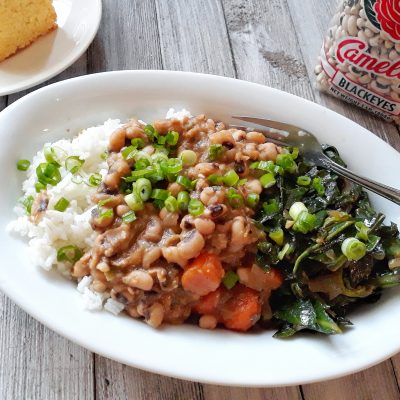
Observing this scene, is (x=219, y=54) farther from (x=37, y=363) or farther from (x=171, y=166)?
(x=37, y=363)

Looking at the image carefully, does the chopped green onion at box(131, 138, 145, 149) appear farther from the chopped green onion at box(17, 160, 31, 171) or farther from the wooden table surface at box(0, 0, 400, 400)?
the wooden table surface at box(0, 0, 400, 400)

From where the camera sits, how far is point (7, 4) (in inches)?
126

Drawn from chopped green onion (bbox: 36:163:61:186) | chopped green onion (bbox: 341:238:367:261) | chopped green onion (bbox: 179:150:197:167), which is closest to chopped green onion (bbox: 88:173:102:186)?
chopped green onion (bbox: 36:163:61:186)

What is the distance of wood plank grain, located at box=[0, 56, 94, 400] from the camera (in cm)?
230

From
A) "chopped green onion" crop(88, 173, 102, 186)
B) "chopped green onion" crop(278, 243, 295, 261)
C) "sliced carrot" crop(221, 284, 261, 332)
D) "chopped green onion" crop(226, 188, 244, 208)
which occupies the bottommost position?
"sliced carrot" crop(221, 284, 261, 332)

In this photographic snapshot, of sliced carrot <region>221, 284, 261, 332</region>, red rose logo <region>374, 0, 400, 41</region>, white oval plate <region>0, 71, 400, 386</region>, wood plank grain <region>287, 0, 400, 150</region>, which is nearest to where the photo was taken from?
white oval plate <region>0, 71, 400, 386</region>

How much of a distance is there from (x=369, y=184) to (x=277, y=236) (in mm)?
532

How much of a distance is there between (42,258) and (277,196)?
110 centimetres

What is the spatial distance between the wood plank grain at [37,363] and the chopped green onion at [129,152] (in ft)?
2.92

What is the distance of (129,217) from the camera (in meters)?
2.25

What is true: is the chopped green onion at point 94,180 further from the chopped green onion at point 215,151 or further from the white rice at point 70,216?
the chopped green onion at point 215,151

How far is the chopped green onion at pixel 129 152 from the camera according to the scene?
2.44m

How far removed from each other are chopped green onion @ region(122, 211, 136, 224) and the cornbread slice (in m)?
1.67

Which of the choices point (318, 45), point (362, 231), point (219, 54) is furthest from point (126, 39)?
point (362, 231)
